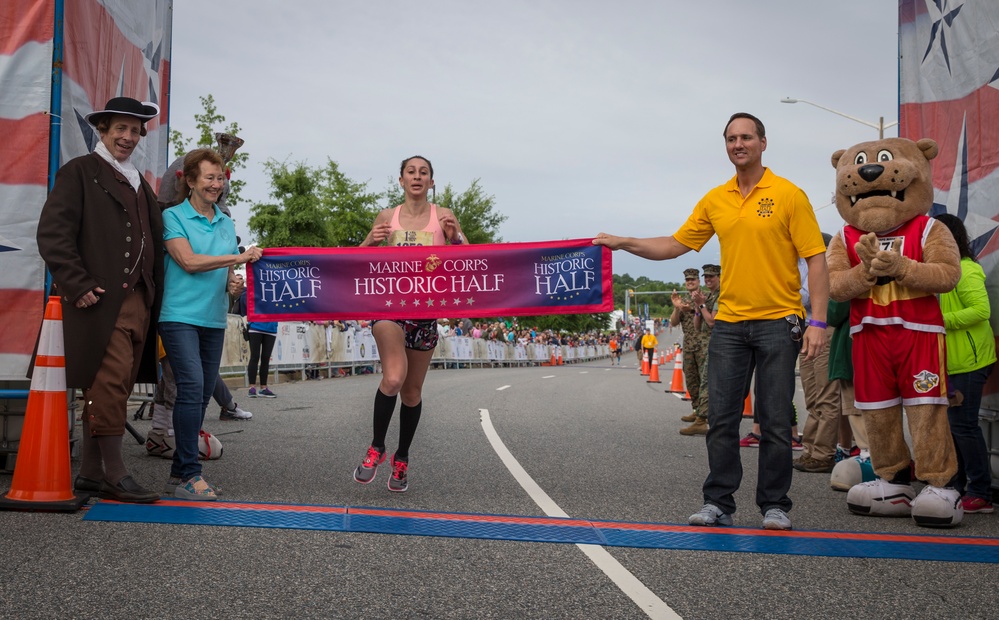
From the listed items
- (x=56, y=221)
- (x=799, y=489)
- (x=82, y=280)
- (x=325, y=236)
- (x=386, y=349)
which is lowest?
(x=799, y=489)

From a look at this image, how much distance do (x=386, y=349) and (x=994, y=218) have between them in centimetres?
448

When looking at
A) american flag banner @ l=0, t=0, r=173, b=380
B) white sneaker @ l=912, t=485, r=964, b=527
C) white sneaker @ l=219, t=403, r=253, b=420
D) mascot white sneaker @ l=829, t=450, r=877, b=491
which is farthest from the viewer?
white sneaker @ l=219, t=403, r=253, b=420

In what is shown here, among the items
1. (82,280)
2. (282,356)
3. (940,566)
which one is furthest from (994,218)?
(282,356)

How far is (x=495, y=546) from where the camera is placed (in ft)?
15.6

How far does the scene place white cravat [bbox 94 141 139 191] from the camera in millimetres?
5621

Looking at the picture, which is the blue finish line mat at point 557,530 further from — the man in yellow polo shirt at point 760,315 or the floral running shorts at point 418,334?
the floral running shorts at point 418,334

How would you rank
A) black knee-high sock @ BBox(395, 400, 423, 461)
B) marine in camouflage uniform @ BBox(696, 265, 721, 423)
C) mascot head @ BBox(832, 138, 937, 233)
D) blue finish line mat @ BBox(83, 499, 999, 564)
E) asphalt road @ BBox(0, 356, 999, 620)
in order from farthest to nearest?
marine in camouflage uniform @ BBox(696, 265, 721, 423)
black knee-high sock @ BBox(395, 400, 423, 461)
mascot head @ BBox(832, 138, 937, 233)
blue finish line mat @ BBox(83, 499, 999, 564)
asphalt road @ BBox(0, 356, 999, 620)

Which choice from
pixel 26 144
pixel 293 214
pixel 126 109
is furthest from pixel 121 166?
pixel 293 214

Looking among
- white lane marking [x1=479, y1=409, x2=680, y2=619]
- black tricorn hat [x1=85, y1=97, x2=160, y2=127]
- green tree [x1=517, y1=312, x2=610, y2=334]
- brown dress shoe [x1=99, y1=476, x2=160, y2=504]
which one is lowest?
white lane marking [x1=479, y1=409, x2=680, y2=619]

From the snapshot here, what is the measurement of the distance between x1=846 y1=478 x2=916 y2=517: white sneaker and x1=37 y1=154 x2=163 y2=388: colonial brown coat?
480 centimetres

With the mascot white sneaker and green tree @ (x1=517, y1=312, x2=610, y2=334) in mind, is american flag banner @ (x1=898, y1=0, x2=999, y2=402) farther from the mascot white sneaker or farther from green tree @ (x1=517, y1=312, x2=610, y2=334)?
green tree @ (x1=517, y1=312, x2=610, y2=334)

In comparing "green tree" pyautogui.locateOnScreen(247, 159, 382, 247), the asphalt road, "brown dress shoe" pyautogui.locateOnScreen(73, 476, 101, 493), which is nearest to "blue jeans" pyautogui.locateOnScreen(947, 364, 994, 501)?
the asphalt road

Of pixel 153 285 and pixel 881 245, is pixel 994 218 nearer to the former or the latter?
pixel 881 245

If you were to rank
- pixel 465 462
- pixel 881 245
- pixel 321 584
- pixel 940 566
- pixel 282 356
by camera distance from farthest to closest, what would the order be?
1. pixel 282 356
2. pixel 465 462
3. pixel 881 245
4. pixel 940 566
5. pixel 321 584
